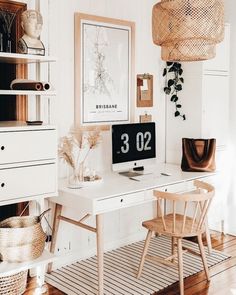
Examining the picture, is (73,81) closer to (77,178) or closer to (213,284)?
(77,178)

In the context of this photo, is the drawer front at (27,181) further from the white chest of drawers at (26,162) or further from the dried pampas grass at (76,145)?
the dried pampas grass at (76,145)

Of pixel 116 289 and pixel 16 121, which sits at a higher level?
pixel 16 121

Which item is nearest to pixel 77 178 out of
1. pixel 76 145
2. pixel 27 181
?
pixel 76 145

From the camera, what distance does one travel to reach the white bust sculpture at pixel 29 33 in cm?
293

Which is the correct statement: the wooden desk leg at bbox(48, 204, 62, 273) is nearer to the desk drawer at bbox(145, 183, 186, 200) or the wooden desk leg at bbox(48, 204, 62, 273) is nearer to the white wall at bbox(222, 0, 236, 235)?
the desk drawer at bbox(145, 183, 186, 200)

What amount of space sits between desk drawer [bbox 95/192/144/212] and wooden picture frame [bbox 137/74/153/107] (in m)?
1.17

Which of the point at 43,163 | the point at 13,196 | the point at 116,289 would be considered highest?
the point at 43,163

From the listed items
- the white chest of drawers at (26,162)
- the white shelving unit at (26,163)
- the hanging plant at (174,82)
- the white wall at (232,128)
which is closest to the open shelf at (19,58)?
the white shelving unit at (26,163)

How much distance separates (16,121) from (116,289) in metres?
1.44

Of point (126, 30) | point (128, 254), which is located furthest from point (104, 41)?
Answer: point (128, 254)

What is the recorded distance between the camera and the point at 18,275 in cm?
298

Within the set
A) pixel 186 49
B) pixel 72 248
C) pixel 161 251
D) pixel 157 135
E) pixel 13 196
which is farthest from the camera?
pixel 157 135

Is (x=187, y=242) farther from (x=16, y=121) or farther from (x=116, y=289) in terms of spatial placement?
(x=16, y=121)

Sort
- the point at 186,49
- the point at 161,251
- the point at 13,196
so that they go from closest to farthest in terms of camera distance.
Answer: the point at 186,49 < the point at 13,196 < the point at 161,251
